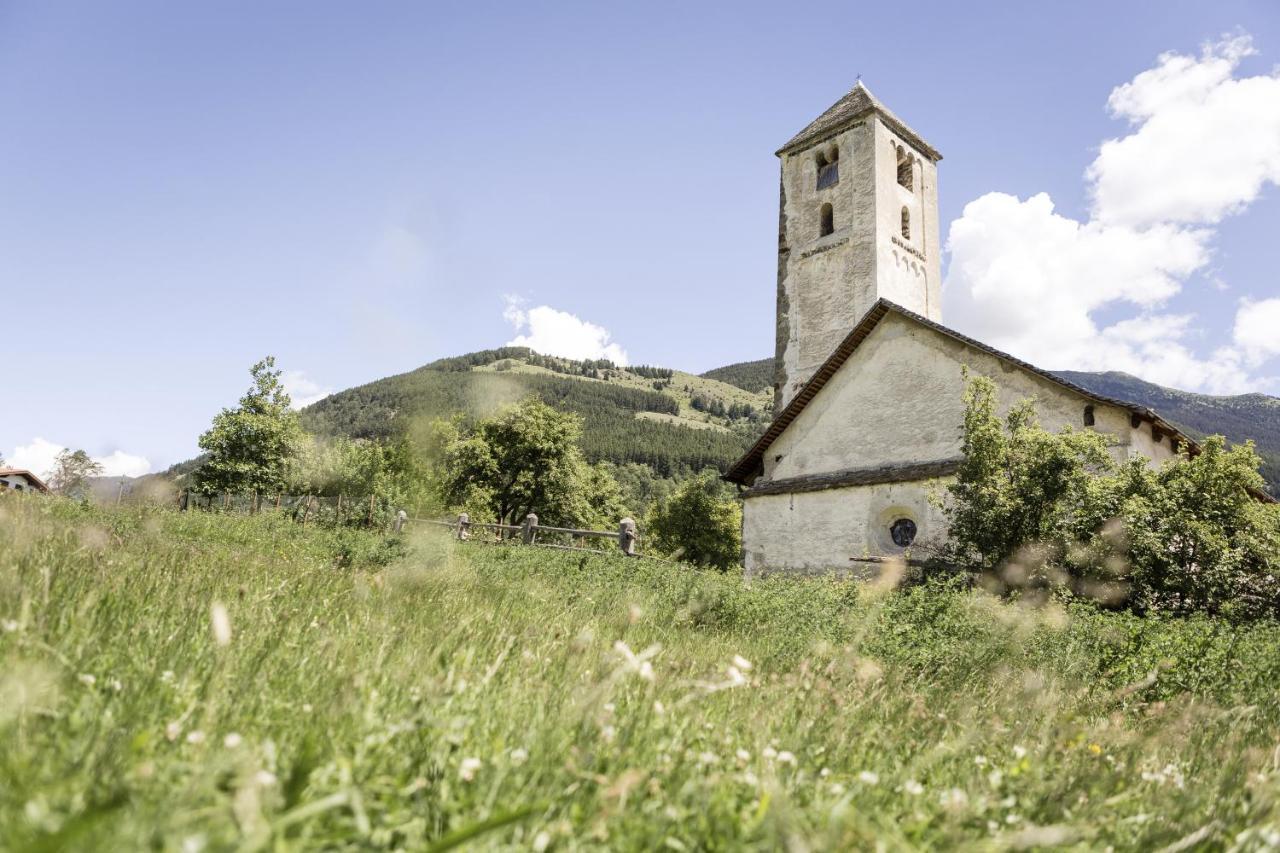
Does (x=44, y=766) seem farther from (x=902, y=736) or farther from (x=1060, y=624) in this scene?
(x=1060, y=624)

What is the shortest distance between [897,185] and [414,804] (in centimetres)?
3226

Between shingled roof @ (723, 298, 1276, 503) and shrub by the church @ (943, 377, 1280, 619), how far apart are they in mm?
2618

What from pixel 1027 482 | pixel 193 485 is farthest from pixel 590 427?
pixel 1027 482

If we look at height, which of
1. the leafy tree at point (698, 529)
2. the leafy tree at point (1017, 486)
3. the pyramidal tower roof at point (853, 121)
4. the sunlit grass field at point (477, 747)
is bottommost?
the leafy tree at point (698, 529)

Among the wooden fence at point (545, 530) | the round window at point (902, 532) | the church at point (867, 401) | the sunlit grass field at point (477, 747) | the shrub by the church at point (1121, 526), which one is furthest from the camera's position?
the wooden fence at point (545, 530)

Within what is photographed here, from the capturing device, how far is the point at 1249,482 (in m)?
12.7

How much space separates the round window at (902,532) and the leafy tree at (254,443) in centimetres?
3389

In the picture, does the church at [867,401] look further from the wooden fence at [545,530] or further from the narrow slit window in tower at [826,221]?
the wooden fence at [545,530]

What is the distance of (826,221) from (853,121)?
4.03 meters

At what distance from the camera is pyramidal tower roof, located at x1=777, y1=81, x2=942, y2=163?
29.7 meters

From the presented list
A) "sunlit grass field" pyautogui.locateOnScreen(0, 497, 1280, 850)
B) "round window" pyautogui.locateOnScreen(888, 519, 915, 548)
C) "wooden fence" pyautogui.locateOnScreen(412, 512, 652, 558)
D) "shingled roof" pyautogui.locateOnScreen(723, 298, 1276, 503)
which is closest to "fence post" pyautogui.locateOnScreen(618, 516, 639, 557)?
"wooden fence" pyautogui.locateOnScreen(412, 512, 652, 558)

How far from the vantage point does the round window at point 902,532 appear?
18.2 m

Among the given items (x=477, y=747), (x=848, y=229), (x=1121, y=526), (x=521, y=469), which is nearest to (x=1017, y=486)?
(x=1121, y=526)

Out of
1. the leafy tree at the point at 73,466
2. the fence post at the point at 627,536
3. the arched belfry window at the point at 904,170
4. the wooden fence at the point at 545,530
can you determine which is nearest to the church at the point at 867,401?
the arched belfry window at the point at 904,170
